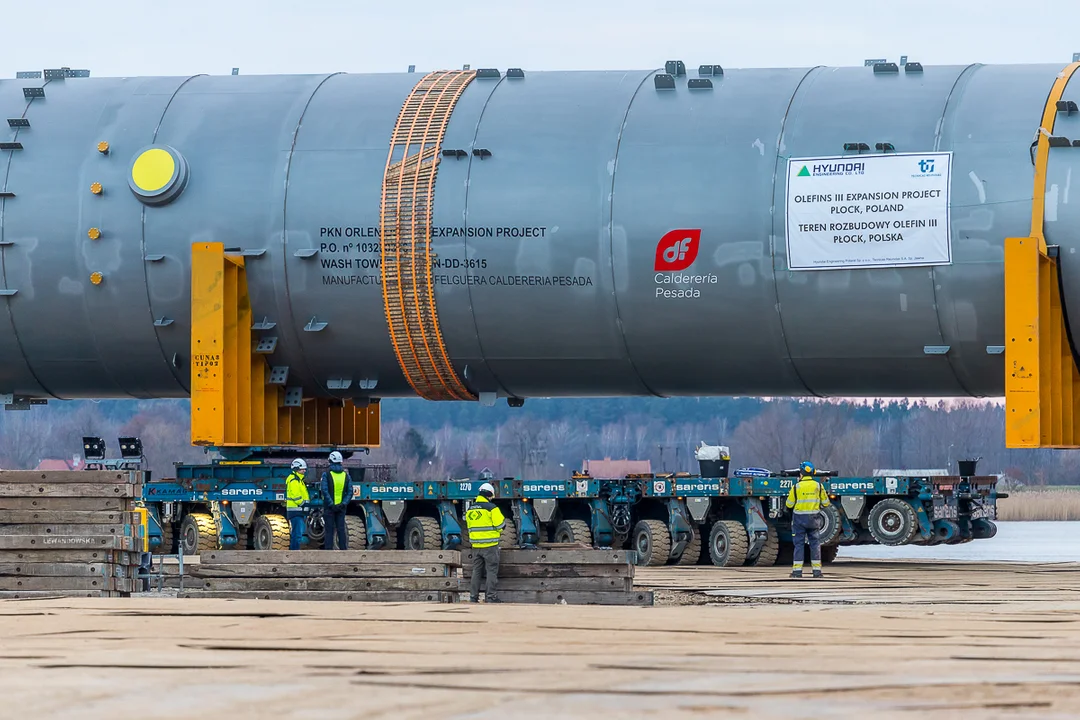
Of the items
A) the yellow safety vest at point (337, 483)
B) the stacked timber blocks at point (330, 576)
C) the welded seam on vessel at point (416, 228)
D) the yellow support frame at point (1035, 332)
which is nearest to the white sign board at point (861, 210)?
the yellow support frame at point (1035, 332)

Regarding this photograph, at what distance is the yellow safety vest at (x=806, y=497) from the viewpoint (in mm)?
22984

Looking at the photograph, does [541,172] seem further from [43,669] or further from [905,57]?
[43,669]

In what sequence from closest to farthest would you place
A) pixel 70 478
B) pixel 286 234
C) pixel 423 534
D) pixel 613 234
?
1. pixel 70 478
2. pixel 613 234
3. pixel 286 234
4. pixel 423 534

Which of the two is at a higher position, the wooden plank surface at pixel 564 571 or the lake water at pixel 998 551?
the wooden plank surface at pixel 564 571

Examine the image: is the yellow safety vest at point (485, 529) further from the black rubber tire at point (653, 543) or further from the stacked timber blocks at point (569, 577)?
the black rubber tire at point (653, 543)

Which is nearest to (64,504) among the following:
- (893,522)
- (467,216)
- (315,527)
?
(467,216)

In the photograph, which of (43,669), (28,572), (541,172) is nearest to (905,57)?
(541,172)

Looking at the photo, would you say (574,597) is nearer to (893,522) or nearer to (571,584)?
(571,584)

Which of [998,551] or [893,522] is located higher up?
[893,522]

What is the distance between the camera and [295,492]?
2434 centimetres

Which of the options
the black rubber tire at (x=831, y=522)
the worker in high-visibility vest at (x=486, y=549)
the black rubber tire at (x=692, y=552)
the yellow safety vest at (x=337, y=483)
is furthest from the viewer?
the black rubber tire at (x=692, y=552)

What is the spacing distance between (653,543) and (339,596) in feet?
25.4

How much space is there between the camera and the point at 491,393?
2372 cm

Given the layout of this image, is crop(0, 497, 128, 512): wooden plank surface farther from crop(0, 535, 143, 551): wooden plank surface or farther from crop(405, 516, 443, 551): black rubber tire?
crop(405, 516, 443, 551): black rubber tire
